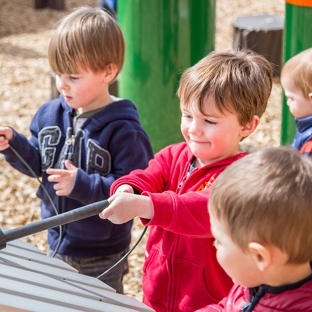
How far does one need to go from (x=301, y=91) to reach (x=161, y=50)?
186 centimetres

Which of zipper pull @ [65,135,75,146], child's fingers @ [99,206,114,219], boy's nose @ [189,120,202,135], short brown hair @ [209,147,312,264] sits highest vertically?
short brown hair @ [209,147,312,264]

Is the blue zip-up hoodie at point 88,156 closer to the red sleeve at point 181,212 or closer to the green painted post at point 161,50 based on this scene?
the red sleeve at point 181,212

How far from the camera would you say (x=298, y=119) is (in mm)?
3572

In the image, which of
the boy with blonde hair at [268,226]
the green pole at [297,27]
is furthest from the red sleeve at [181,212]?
the green pole at [297,27]

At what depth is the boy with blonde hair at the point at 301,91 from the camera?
137 inches

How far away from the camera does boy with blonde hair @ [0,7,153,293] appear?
10.0 feet

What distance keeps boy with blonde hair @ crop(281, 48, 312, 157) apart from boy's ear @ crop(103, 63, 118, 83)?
946 millimetres

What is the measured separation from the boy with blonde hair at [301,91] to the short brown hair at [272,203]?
69.5 inches

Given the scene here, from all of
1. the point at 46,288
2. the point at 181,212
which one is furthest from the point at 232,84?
the point at 46,288

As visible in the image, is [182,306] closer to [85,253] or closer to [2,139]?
[85,253]

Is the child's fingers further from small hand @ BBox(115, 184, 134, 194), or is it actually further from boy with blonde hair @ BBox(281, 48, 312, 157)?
boy with blonde hair @ BBox(281, 48, 312, 157)

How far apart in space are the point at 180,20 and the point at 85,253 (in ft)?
8.13

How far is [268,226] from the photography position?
1651 mm

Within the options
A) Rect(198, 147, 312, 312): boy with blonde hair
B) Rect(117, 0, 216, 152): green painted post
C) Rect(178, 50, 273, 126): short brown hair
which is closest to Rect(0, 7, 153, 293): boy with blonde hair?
Rect(178, 50, 273, 126): short brown hair
